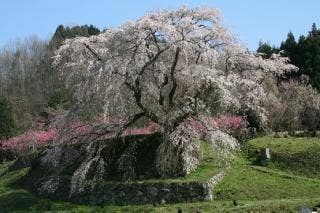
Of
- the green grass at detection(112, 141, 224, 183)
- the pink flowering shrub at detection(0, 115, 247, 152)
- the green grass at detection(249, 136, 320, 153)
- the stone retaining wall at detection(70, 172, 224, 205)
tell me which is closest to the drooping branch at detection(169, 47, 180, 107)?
the pink flowering shrub at detection(0, 115, 247, 152)

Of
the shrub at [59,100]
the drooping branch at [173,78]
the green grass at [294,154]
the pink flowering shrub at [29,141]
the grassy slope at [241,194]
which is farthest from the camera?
the shrub at [59,100]

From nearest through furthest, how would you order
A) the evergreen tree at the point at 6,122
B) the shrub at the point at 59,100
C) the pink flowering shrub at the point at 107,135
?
the pink flowering shrub at the point at 107,135 < the evergreen tree at the point at 6,122 < the shrub at the point at 59,100

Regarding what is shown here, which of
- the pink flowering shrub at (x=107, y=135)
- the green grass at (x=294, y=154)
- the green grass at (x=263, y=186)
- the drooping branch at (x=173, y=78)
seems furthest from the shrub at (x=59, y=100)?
the green grass at (x=263, y=186)

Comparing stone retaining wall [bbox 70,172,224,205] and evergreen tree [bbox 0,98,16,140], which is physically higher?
evergreen tree [bbox 0,98,16,140]

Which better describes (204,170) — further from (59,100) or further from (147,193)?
(59,100)

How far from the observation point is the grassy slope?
52.8 feet

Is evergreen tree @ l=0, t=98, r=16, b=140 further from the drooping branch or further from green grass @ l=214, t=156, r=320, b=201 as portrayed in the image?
green grass @ l=214, t=156, r=320, b=201

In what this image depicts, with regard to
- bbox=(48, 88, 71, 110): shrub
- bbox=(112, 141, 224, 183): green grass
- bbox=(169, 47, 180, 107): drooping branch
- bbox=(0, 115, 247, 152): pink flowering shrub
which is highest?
bbox=(48, 88, 71, 110): shrub

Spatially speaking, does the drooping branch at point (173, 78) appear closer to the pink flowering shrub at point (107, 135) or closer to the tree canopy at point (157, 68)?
the tree canopy at point (157, 68)

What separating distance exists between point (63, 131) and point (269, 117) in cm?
1224

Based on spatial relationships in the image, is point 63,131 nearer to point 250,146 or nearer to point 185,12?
point 185,12

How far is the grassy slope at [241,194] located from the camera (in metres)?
16.1

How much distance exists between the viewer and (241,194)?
17.6 metres

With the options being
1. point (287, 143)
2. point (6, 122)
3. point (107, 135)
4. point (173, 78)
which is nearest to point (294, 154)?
point (287, 143)
